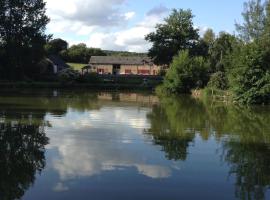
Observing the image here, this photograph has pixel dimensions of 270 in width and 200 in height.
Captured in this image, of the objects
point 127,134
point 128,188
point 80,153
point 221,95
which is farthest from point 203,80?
point 128,188

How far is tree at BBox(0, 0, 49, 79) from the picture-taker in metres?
80.8

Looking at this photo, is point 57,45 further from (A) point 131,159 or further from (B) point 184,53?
(A) point 131,159

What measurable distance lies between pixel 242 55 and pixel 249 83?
9.77 ft

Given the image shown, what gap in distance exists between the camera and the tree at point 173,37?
105688 millimetres

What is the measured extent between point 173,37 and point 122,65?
139 ft

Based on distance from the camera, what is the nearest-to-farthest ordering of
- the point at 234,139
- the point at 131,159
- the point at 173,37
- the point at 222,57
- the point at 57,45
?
the point at 131,159, the point at 234,139, the point at 222,57, the point at 173,37, the point at 57,45

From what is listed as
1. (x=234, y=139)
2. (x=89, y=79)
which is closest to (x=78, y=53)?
(x=89, y=79)

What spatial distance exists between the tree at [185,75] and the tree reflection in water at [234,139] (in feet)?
121

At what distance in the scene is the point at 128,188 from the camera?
1334 cm

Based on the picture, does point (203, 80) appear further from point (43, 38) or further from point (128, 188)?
point (128, 188)

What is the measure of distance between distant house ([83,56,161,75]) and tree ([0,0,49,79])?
6120 cm

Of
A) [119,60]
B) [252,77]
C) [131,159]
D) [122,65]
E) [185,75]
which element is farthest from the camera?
[119,60]

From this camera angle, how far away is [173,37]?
107 metres

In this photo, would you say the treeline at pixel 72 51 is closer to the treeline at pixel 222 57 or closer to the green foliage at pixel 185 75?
the treeline at pixel 222 57
